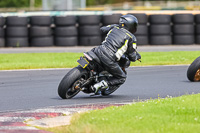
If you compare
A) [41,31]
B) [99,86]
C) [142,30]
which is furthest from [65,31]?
[99,86]

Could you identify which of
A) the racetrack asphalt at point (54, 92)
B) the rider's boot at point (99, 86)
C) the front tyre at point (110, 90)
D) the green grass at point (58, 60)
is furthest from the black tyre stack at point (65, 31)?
A: the rider's boot at point (99, 86)

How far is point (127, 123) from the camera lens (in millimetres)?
6617

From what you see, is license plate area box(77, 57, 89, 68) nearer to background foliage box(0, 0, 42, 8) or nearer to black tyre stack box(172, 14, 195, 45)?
black tyre stack box(172, 14, 195, 45)

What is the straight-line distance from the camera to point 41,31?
22.2 metres

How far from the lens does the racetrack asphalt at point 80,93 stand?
30.6 feet

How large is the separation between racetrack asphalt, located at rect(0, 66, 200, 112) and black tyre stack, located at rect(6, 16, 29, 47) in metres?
7.95

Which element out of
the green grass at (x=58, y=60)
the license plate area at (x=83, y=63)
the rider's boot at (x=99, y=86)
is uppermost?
the license plate area at (x=83, y=63)

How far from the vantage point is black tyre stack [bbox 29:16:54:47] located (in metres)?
22.1

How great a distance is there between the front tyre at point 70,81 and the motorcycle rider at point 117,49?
0.42 metres

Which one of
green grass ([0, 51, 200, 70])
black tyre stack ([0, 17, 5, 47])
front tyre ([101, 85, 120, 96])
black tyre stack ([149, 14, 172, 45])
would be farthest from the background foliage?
front tyre ([101, 85, 120, 96])

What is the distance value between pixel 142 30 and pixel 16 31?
5328 millimetres

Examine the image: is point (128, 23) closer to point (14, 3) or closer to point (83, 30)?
point (83, 30)

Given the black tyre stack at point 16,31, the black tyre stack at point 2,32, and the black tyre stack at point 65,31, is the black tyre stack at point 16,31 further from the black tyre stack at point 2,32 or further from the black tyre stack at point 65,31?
the black tyre stack at point 65,31

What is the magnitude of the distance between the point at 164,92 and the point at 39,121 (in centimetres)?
394
